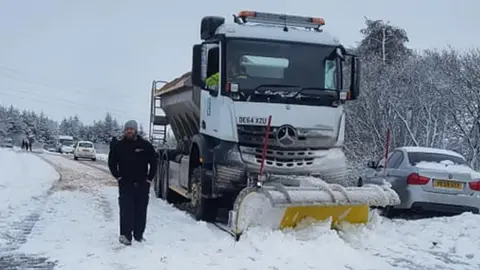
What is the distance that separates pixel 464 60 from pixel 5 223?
25395 millimetres

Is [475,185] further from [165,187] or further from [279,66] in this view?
[165,187]

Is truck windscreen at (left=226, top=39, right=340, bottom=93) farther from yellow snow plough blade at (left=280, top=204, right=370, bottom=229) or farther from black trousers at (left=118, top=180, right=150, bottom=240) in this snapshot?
black trousers at (left=118, top=180, right=150, bottom=240)

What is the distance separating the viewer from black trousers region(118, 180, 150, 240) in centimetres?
808

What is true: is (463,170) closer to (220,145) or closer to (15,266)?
(220,145)

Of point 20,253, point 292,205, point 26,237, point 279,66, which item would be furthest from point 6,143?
point 292,205

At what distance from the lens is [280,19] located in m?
10.6

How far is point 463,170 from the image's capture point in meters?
11.3

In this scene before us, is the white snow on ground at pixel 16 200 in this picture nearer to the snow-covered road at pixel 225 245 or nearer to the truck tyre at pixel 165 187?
the snow-covered road at pixel 225 245

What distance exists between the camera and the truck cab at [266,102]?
9.40 metres

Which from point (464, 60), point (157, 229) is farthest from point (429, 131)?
point (157, 229)

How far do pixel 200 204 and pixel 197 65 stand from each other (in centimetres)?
237

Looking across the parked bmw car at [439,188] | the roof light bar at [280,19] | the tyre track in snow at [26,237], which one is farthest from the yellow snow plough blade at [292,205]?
the roof light bar at [280,19]

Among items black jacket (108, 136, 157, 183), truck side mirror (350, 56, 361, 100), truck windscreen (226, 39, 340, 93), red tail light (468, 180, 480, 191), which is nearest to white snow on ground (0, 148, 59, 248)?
black jacket (108, 136, 157, 183)

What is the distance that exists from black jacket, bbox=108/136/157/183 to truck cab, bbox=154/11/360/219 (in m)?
1.49
